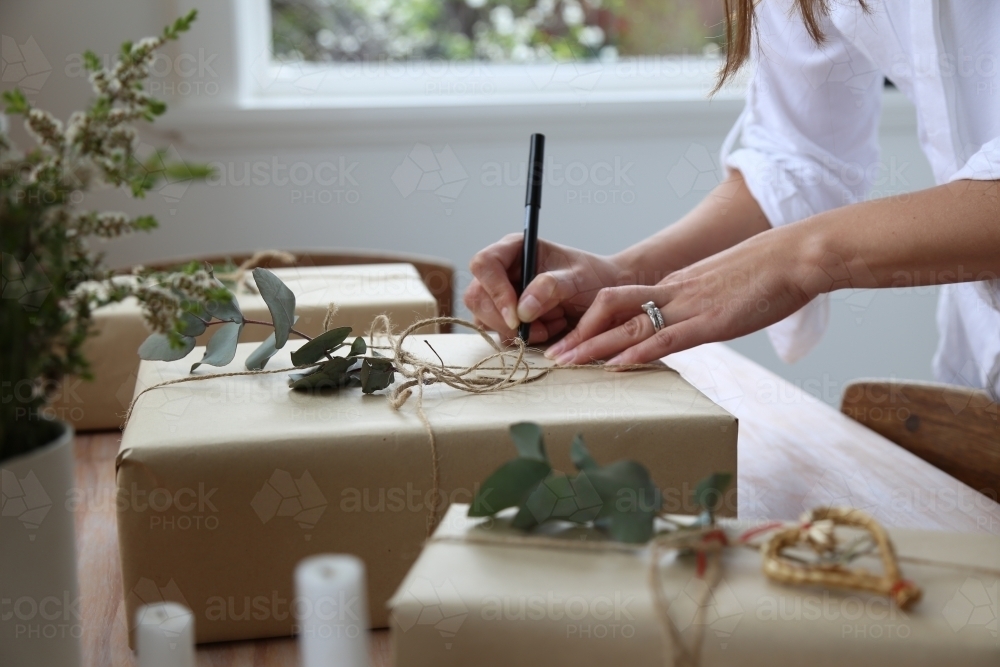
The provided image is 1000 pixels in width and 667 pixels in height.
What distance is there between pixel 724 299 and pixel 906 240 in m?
0.14

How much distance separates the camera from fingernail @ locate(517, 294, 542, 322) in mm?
778

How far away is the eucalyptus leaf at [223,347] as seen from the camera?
2.08 ft

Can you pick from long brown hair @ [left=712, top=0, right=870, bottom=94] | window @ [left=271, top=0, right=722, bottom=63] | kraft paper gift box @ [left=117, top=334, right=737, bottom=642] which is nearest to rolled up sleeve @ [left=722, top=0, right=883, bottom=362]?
long brown hair @ [left=712, top=0, right=870, bottom=94]

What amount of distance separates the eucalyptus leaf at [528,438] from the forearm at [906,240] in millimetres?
403

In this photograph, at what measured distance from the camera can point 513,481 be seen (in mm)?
392

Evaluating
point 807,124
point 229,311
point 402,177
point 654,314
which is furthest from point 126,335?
point 402,177

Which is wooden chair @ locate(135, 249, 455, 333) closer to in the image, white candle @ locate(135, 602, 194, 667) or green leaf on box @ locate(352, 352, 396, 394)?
green leaf on box @ locate(352, 352, 396, 394)

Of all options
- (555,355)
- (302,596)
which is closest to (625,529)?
(302,596)

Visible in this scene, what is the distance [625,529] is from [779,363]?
5.87 ft

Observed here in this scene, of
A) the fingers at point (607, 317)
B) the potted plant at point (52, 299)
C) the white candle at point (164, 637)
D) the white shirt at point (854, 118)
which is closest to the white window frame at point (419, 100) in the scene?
the white shirt at point (854, 118)

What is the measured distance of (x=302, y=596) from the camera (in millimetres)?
275

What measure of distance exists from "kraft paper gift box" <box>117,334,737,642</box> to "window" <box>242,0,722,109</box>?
4.47ft

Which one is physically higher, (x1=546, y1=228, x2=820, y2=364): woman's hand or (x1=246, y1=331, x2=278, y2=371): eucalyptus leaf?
(x1=546, y1=228, x2=820, y2=364): woman's hand

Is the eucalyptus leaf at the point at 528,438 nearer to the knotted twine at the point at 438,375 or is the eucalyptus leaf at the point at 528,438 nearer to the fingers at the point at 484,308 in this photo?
the knotted twine at the point at 438,375
